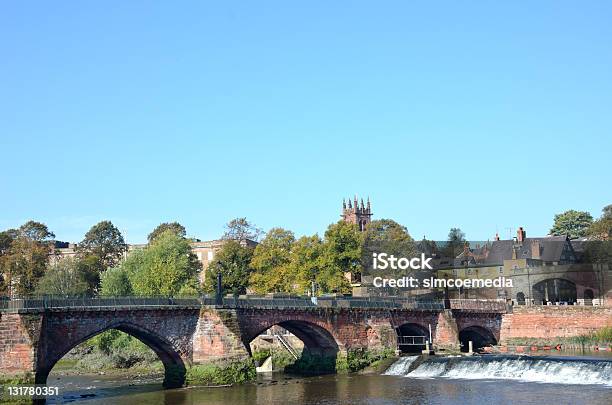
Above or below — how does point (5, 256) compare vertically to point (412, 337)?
above

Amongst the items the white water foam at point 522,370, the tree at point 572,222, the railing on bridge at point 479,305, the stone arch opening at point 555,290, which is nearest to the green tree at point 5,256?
the railing on bridge at point 479,305

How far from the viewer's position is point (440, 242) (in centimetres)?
13100

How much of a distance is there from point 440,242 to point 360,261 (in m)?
23.4

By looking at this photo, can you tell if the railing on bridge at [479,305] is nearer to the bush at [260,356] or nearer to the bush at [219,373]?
the bush at [260,356]

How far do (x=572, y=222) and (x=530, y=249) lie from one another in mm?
50820

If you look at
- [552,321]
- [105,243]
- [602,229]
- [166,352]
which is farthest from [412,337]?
[105,243]

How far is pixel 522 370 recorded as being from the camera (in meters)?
62.6

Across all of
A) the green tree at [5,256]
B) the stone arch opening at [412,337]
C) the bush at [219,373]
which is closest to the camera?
the bush at [219,373]

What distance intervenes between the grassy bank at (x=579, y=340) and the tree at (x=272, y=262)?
35.2 m

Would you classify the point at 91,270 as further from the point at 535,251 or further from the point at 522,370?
the point at 522,370

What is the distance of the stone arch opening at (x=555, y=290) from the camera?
356ft

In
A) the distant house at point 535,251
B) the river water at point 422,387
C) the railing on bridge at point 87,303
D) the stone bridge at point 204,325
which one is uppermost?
the distant house at point 535,251

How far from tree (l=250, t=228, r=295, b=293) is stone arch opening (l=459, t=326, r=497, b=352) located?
29.8 metres

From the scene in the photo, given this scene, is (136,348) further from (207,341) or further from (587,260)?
(587,260)
